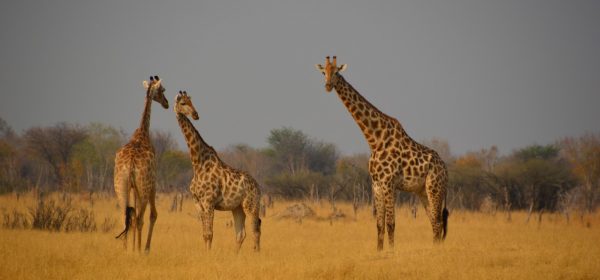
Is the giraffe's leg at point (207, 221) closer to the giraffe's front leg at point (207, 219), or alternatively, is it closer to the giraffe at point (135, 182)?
the giraffe's front leg at point (207, 219)

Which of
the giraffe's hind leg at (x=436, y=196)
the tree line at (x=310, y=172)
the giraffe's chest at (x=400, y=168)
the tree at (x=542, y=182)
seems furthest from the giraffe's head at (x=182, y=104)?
the tree at (x=542, y=182)

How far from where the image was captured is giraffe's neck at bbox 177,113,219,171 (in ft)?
41.1

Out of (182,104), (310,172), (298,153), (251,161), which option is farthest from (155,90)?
(251,161)

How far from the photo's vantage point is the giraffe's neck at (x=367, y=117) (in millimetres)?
12539

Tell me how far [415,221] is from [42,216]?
11.7 meters

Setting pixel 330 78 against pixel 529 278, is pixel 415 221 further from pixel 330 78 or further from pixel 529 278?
pixel 529 278

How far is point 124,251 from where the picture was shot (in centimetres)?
1141

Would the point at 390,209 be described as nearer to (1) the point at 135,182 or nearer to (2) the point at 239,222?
(2) the point at 239,222

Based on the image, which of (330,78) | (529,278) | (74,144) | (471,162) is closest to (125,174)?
(330,78)

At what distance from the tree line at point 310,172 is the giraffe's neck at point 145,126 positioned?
1190 cm

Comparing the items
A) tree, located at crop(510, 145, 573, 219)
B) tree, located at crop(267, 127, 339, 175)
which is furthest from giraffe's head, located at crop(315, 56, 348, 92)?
tree, located at crop(267, 127, 339, 175)

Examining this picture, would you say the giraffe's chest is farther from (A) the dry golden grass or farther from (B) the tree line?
(B) the tree line

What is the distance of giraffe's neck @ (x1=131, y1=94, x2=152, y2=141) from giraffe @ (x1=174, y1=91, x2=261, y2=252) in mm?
558

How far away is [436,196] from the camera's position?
12.3 metres
